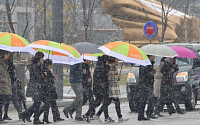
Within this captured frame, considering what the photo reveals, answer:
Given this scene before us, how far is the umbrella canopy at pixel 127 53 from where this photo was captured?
43.7 feet

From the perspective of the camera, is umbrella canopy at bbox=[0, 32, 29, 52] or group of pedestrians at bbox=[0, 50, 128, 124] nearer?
umbrella canopy at bbox=[0, 32, 29, 52]

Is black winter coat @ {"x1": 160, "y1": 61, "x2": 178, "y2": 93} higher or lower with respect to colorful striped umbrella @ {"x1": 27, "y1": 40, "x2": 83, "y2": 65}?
lower

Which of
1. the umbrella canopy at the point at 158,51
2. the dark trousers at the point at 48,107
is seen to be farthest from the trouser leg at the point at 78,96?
the umbrella canopy at the point at 158,51

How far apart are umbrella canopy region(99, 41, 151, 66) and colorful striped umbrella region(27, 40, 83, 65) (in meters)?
0.64

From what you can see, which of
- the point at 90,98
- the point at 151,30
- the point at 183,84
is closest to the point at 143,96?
the point at 90,98

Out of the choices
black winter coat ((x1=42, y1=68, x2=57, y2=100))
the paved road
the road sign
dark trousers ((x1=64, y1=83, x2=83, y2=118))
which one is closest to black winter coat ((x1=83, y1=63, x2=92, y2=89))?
dark trousers ((x1=64, y1=83, x2=83, y2=118))

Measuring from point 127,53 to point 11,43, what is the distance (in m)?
2.37

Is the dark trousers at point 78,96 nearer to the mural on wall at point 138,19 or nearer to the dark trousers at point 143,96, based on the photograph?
the dark trousers at point 143,96

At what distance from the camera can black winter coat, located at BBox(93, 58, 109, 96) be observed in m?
13.7

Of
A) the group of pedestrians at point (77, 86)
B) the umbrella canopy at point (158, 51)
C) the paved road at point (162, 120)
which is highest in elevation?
the umbrella canopy at point (158, 51)

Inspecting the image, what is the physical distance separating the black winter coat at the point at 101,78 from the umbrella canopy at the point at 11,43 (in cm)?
160

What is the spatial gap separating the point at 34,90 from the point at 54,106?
66 cm

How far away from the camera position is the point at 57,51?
43.2 feet

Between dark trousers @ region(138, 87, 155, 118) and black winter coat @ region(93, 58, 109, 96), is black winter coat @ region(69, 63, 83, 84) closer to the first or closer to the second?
black winter coat @ region(93, 58, 109, 96)
